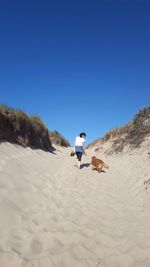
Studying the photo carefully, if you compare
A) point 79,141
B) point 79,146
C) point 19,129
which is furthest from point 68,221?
point 19,129

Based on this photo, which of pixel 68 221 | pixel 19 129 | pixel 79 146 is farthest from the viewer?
pixel 19 129

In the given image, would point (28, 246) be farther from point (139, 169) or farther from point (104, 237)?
point (139, 169)

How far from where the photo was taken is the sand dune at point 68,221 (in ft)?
14.0

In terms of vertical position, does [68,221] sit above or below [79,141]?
below

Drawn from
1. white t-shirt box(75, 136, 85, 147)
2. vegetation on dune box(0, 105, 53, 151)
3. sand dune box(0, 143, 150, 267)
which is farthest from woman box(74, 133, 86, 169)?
sand dune box(0, 143, 150, 267)

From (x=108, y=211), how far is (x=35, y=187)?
6.48 feet

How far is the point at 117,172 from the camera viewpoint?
1298 cm

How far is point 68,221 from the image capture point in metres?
5.66

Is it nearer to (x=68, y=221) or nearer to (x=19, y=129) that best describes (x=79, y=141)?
(x=19, y=129)

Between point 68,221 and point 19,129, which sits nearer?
point 68,221

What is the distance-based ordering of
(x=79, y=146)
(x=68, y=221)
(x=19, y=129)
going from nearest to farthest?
(x=68, y=221) → (x=79, y=146) → (x=19, y=129)

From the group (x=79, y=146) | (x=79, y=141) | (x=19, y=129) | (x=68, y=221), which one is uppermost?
(x=19, y=129)

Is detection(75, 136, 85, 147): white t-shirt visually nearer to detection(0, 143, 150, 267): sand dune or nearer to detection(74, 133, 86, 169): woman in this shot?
detection(74, 133, 86, 169): woman

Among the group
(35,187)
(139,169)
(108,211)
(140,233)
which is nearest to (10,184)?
(35,187)
